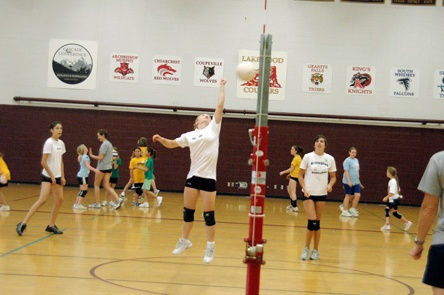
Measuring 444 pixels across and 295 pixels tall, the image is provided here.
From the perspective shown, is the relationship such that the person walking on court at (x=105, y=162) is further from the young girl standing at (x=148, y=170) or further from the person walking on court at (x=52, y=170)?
the person walking on court at (x=52, y=170)

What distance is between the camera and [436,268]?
481cm

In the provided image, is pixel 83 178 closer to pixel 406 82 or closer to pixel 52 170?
pixel 52 170

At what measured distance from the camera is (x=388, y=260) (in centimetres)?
1143

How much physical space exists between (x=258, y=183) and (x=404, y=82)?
63.2 ft

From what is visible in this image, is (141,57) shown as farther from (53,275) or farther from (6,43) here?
(53,275)

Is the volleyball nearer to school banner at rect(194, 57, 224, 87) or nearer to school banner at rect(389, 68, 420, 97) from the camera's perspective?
school banner at rect(194, 57, 224, 87)

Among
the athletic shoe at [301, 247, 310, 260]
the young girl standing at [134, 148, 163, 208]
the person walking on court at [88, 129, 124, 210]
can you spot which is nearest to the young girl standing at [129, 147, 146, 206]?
the young girl standing at [134, 148, 163, 208]

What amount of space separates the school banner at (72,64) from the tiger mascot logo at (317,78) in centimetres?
835

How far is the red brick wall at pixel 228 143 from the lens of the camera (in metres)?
24.3

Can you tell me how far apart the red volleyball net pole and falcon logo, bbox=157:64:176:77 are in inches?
724

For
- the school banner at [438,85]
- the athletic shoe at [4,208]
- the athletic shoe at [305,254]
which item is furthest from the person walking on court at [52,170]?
the school banner at [438,85]

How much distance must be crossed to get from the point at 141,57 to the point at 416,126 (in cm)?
1082

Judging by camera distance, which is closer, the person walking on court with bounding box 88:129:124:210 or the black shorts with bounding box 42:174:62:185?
the black shorts with bounding box 42:174:62:185

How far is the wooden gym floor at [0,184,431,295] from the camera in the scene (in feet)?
27.4
